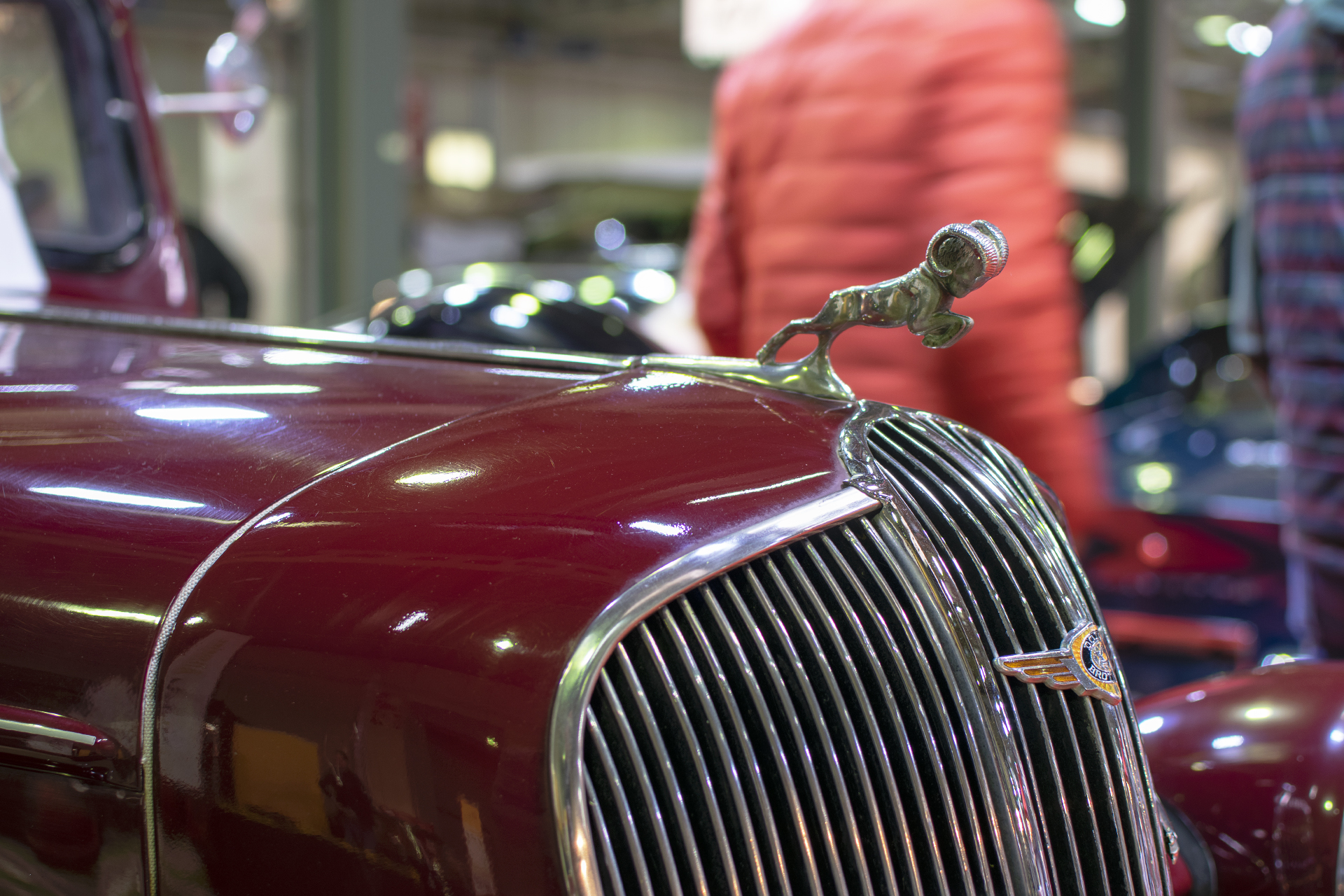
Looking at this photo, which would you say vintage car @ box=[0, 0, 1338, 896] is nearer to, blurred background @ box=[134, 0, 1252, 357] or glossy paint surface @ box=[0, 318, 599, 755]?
glossy paint surface @ box=[0, 318, 599, 755]

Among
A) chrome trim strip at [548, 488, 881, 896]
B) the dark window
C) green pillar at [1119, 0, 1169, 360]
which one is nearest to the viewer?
chrome trim strip at [548, 488, 881, 896]

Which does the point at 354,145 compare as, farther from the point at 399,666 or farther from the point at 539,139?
the point at 539,139

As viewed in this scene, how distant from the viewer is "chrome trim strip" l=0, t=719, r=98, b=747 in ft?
3.01

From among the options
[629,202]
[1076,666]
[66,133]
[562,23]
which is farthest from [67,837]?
[562,23]

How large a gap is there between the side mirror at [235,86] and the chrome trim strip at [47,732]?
1.72 m

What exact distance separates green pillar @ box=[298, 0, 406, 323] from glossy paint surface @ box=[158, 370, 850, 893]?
14.4 ft

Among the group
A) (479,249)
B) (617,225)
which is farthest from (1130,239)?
(479,249)

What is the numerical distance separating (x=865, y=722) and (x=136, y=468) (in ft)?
1.98

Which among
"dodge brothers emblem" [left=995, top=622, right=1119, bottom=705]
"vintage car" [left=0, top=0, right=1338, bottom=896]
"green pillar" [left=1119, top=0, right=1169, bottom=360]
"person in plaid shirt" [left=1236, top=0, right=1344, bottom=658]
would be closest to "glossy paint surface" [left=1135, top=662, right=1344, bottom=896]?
"vintage car" [left=0, top=0, right=1338, bottom=896]

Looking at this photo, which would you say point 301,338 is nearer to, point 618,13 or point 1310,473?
point 1310,473

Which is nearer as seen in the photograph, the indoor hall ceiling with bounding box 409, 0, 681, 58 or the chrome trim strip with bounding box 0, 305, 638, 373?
the chrome trim strip with bounding box 0, 305, 638, 373

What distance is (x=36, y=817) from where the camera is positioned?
945 millimetres

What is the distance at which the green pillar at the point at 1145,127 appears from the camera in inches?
340

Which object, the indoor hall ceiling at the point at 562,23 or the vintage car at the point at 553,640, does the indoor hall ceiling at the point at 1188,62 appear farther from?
the vintage car at the point at 553,640
